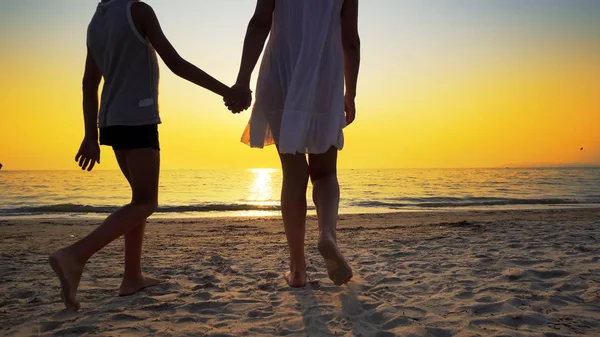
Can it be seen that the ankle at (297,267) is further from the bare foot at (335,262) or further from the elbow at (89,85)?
the elbow at (89,85)

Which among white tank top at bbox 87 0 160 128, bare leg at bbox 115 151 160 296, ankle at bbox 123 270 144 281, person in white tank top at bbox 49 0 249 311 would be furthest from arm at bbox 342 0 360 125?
ankle at bbox 123 270 144 281

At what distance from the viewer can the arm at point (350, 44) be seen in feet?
8.16

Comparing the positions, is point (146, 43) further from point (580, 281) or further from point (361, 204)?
point (361, 204)

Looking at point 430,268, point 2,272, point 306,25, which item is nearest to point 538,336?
point 430,268

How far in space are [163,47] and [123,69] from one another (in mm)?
244

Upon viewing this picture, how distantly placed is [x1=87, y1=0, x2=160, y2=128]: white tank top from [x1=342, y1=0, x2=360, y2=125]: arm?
1.11m

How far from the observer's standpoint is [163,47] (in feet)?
7.64

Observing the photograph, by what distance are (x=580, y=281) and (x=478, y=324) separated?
118 cm

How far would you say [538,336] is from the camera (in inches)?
74.7

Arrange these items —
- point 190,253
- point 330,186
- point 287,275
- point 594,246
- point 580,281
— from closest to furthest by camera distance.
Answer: point 330,186 → point 580,281 → point 287,275 → point 594,246 → point 190,253

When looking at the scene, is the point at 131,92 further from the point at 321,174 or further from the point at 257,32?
the point at 321,174

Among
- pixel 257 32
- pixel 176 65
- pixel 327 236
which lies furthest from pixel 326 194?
pixel 176 65

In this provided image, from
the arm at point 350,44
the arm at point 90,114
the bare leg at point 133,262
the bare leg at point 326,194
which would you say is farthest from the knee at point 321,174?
the arm at point 90,114

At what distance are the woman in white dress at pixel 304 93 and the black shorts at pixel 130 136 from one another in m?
0.55
